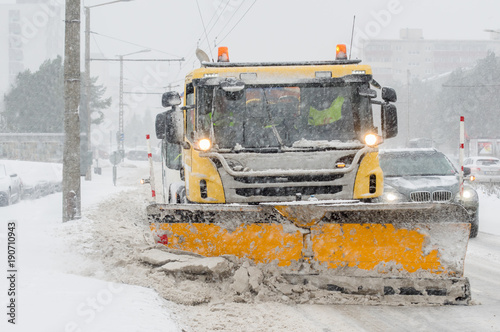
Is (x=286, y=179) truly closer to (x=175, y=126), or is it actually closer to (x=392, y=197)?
(x=175, y=126)

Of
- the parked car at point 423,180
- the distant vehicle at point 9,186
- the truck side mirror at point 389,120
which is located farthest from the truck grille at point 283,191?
the distant vehicle at point 9,186

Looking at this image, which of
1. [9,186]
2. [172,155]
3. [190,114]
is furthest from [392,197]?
[9,186]

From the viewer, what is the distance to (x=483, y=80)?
62438 millimetres

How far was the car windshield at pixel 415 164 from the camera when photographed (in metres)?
12.2

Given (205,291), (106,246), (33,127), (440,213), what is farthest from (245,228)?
(33,127)

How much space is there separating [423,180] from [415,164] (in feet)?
3.43

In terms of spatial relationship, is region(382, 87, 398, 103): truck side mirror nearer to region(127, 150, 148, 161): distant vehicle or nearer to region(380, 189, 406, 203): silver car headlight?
region(380, 189, 406, 203): silver car headlight

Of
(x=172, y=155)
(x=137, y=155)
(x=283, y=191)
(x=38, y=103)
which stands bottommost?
(x=137, y=155)

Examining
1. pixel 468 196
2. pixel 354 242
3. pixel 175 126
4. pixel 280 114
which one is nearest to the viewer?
pixel 354 242

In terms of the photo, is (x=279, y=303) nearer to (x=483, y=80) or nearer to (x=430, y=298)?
(x=430, y=298)

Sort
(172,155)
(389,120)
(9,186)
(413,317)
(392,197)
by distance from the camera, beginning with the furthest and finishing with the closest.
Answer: (9,186) < (172,155) < (392,197) < (389,120) < (413,317)

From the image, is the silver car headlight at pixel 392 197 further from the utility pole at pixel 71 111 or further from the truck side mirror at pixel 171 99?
the utility pole at pixel 71 111

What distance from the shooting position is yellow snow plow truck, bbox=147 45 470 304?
6.27 metres

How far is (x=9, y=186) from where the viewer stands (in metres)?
18.5
